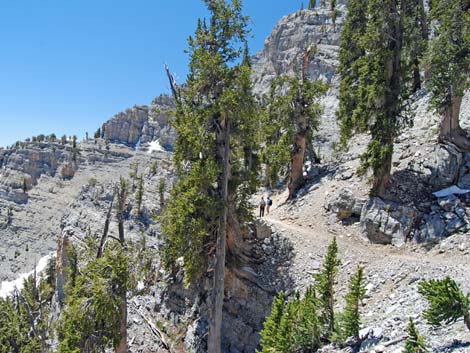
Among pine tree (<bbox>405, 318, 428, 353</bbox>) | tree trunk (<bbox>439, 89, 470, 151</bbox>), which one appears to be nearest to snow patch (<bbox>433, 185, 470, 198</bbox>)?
tree trunk (<bbox>439, 89, 470, 151</bbox>)

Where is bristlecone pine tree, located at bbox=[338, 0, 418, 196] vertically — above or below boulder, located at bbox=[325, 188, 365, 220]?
above

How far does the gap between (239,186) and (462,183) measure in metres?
9.43

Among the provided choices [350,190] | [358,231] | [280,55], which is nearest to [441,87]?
[350,190]

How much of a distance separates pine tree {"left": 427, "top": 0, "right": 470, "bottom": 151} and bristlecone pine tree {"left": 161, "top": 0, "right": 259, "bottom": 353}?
28.0 feet

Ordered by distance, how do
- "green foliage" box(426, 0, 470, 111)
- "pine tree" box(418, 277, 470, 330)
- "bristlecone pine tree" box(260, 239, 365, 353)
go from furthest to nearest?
"green foliage" box(426, 0, 470, 111), "bristlecone pine tree" box(260, 239, 365, 353), "pine tree" box(418, 277, 470, 330)

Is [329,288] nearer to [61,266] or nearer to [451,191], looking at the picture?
[451,191]

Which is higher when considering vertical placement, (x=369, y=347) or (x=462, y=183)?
(x=462, y=183)

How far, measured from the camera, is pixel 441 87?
15.6 m

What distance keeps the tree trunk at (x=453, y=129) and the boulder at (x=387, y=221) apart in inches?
160

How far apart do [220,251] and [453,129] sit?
1211cm

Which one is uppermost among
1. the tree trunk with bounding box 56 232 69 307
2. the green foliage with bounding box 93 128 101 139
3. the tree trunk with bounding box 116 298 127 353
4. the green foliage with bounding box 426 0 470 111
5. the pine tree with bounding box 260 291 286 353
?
the green foliage with bounding box 93 128 101 139

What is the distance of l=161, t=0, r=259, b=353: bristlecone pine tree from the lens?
500 inches

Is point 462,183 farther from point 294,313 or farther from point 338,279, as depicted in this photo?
point 294,313

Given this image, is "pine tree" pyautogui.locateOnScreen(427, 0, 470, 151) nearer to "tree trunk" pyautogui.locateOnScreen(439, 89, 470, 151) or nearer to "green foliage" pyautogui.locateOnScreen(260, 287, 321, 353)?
"tree trunk" pyautogui.locateOnScreen(439, 89, 470, 151)
